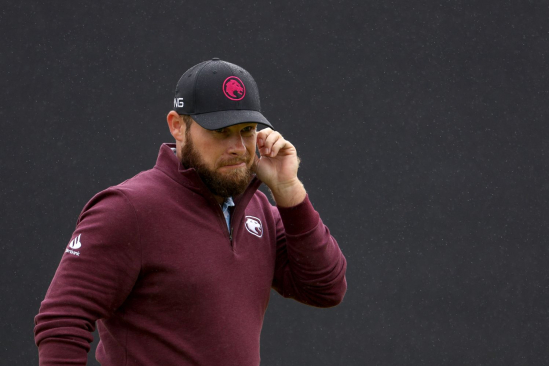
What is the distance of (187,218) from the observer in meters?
1.98

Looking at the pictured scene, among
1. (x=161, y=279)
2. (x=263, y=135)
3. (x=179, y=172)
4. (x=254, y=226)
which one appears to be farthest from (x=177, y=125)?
(x=161, y=279)

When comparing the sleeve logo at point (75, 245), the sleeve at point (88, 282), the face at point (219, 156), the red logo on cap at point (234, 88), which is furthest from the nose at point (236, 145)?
the sleeve logo at point (75, 245)

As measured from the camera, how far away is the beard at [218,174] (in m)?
2.05

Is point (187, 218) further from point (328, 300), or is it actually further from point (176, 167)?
point (328, 300)

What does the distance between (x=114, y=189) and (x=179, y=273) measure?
30 cm

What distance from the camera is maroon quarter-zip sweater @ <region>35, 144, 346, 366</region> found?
1777 millimetres

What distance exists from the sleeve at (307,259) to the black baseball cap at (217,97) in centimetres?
37

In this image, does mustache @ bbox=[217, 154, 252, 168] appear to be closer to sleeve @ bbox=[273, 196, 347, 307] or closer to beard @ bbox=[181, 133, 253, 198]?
beard @ bbox=[181, 133, 253, 198]

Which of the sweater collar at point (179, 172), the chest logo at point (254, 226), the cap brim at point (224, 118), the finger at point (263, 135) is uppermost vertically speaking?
the cap brim at point (224, 118)

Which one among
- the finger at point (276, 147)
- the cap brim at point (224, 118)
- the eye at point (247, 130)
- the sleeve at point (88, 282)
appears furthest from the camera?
the finger at point (276, 147)

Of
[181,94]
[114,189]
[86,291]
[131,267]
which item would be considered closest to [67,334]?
[86,291]

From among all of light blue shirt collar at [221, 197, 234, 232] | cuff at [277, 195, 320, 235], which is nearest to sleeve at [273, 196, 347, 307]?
cuff at [277, 195, 320, 235]

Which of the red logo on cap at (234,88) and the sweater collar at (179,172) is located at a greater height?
the red logo on cap at (234,88)

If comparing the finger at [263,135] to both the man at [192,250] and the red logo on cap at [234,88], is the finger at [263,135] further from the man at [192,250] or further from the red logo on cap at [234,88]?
the red logo on cap at [234,88]
